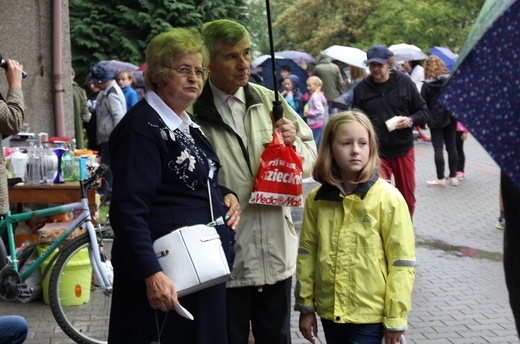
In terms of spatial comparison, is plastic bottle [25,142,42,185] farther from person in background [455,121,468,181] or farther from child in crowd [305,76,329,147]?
person in background [455,121,468,181]

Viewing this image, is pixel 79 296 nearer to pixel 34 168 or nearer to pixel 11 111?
pixel 34 168

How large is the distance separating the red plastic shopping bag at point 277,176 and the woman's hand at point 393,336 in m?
0.77

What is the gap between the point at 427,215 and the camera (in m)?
11.9

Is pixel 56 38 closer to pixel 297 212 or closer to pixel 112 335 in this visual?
pixel 297 212

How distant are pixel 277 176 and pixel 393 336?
904 mm

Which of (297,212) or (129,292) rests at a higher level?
(129,292)

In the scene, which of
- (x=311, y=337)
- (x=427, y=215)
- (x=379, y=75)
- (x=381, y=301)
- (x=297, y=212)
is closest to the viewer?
(x=381, y=301)

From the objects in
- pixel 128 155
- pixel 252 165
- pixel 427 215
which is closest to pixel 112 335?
pixel 128 155

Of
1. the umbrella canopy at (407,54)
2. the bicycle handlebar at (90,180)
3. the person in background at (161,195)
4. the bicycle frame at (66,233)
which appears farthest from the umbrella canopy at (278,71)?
the person in background at (161,195)

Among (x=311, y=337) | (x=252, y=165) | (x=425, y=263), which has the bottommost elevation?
(x=425, y=263)

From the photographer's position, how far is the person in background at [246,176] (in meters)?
4.14

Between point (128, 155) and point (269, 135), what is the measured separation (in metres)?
1.06

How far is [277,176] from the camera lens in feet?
13.3

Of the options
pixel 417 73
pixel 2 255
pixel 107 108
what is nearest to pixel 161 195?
pixel 2 255
